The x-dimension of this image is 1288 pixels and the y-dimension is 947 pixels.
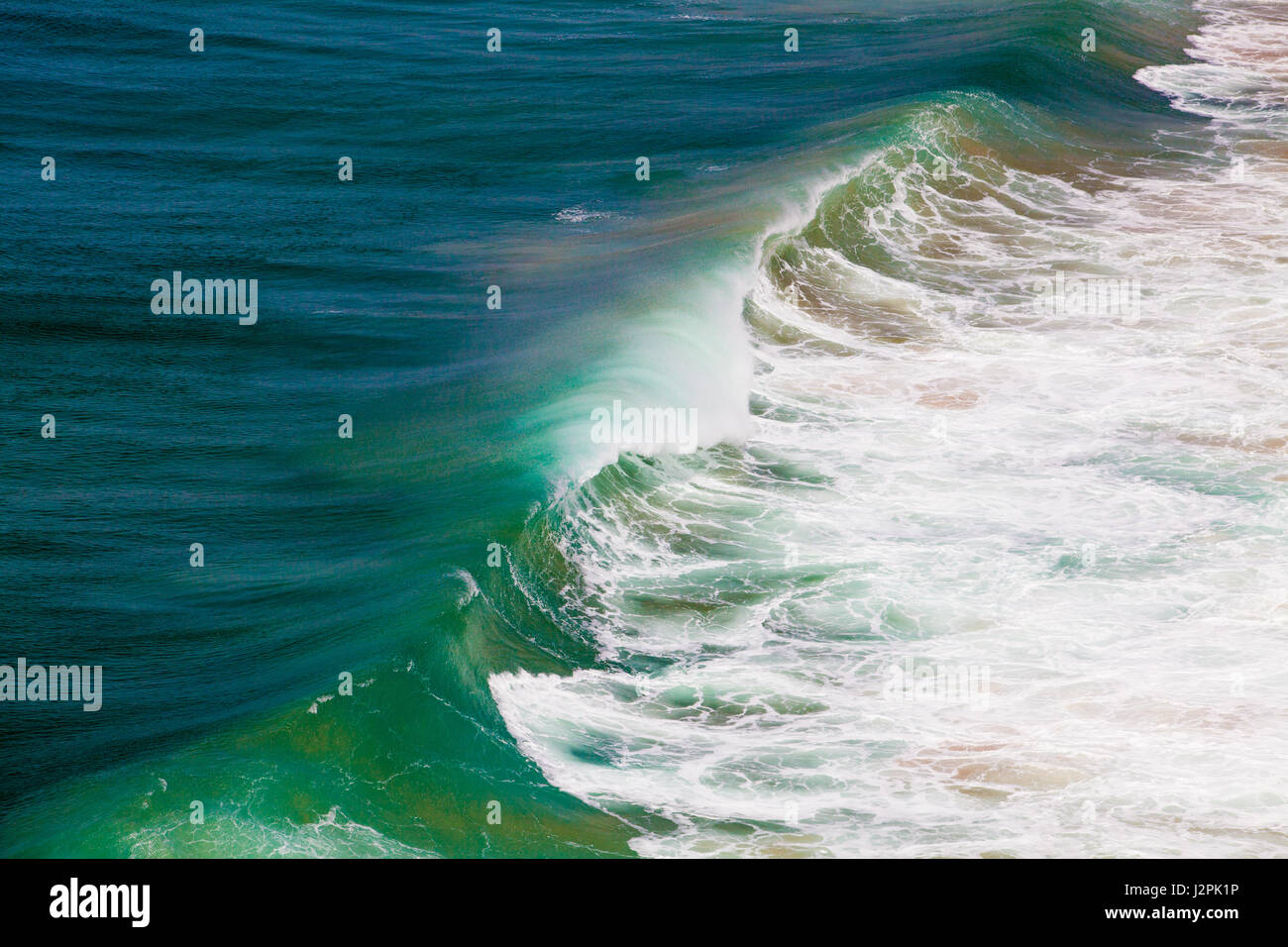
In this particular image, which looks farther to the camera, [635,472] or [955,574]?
[635,472]

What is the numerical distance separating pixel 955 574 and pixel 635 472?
12.1ft

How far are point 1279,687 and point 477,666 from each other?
6661 mm

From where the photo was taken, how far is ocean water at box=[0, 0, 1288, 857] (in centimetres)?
1100

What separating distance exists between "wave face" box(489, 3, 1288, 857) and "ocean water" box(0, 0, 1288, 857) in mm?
55

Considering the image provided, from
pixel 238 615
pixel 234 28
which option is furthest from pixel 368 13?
pixel 238 615

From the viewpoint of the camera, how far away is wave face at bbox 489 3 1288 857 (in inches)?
433

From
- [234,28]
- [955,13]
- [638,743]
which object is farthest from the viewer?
[955,13]

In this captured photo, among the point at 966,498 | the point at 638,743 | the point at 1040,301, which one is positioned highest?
the point at 1040,301

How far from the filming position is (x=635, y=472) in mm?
15930

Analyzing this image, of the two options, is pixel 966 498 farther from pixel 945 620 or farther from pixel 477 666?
pixel 477 666

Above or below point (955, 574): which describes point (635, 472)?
above

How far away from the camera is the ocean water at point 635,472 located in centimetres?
1100

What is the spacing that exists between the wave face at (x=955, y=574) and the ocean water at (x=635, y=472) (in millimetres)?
55

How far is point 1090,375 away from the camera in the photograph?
18672 mm
